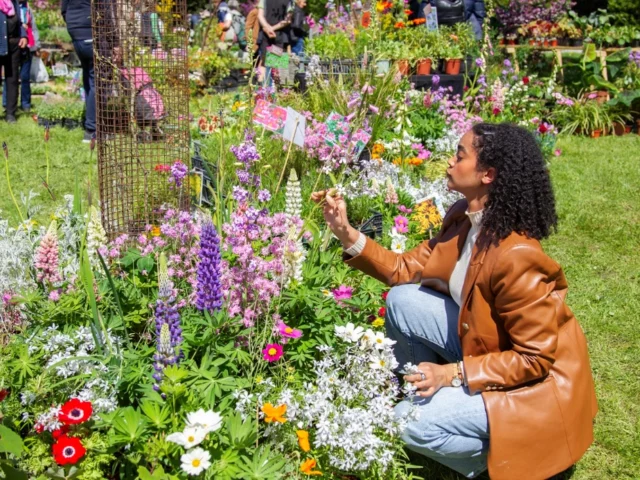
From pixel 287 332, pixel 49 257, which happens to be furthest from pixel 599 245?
pixel 49 257

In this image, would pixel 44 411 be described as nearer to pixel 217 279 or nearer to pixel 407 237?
pixel 217 279

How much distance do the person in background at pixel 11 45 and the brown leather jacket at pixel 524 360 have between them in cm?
682

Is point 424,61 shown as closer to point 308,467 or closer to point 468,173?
point 468,173

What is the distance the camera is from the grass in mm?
2914

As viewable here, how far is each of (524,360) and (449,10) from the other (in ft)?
22.7

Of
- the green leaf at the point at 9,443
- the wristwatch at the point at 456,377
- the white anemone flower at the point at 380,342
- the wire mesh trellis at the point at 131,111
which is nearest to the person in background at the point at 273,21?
the wire mesh trellis at the point at 131,111

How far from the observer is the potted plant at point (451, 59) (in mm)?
7348

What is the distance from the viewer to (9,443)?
2027 millimetres

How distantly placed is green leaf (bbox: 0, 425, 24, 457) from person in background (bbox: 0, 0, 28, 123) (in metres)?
6.58

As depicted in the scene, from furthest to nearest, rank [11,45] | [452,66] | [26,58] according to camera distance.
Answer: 1. [26,58]
2. [11,45]
3. [452,66]

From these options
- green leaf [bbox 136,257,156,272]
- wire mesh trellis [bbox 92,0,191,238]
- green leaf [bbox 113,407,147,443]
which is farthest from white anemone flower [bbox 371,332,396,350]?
wire mesh trellis [bbox 92,0,191,238]

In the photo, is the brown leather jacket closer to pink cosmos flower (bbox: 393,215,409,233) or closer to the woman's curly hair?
the woman's curly hair

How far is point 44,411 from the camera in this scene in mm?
2279

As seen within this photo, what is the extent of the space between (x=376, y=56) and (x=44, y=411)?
4396 mm
